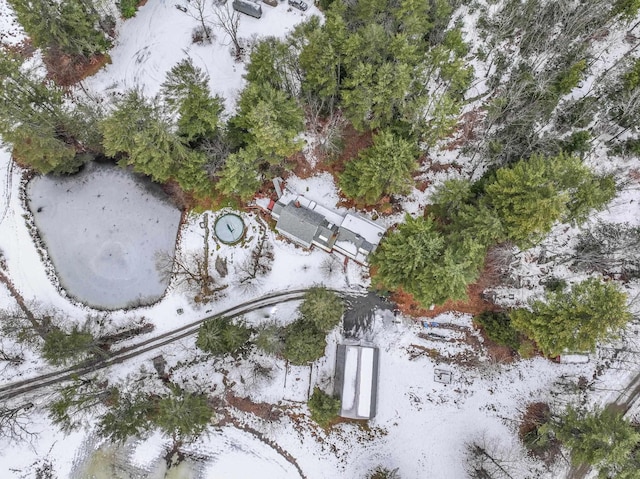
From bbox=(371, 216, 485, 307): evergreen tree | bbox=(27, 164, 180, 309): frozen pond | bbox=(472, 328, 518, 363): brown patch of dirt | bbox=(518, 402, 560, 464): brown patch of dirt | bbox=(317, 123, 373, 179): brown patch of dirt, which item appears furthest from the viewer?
bbox=(27, 164, 180, 309): frozen pond

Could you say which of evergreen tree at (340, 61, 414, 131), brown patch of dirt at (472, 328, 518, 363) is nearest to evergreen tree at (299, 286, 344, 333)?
brown patch of dirt at (472, 328, 518, 363)

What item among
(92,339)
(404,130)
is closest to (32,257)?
(92,339)

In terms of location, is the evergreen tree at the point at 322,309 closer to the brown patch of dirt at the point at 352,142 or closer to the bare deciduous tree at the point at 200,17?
the brown patch of dirt at the point at 352,142

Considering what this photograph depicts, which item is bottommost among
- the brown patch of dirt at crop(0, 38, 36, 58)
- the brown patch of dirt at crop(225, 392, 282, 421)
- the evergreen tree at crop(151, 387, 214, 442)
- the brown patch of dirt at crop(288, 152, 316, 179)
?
the evergreen tree at crop(151, 387, 214, 442)

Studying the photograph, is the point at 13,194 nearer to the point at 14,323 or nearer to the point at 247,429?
the point at 14,323

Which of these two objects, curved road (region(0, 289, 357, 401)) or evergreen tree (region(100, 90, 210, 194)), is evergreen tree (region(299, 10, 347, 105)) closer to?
evergreen tree (region(100, 90, 210, 194))

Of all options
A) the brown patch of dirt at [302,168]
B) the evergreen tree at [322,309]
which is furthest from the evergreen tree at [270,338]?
the brown patch of dirt at [302,168]

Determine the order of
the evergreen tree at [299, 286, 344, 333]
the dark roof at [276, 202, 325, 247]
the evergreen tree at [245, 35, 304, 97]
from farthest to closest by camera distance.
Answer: the dark roof at [276, 202, 325, 247]
the evergreen tree at [299, 286, 344, 333]
the evergreen tree at [245, 35, 304, 97]
